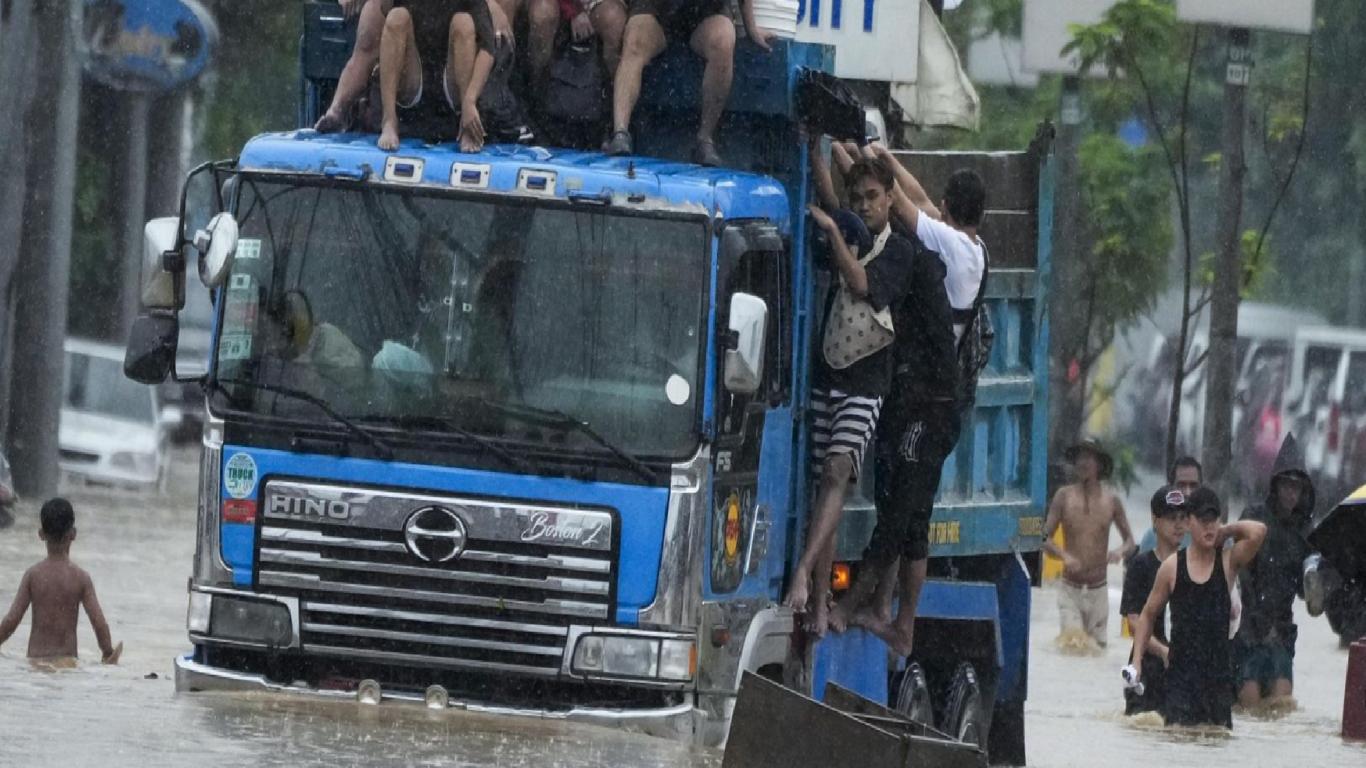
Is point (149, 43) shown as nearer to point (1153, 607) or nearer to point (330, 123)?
point (1153, 607)

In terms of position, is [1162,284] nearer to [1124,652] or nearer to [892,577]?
[1124,652]

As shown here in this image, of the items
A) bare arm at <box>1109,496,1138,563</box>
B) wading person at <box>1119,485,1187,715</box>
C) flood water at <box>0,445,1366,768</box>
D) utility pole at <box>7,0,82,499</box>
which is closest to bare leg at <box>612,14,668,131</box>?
flood water at <box>0,445,1366,768</box>

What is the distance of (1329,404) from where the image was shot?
141ft

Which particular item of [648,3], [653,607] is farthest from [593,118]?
[653,607]

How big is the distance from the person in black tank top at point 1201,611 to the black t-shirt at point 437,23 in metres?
5.82

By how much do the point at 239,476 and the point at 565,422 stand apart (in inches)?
43.6

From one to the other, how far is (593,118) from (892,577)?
85.1 inches

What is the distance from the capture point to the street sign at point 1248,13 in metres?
18.8

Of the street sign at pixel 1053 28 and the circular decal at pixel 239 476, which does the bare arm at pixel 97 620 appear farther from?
the street sign at pixel 1053 28

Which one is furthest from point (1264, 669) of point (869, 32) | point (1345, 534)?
point (869, 32)

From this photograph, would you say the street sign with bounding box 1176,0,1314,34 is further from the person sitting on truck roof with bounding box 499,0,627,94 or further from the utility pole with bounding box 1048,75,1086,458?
the person sitting on truck roof with bounding box 499,0,627,94

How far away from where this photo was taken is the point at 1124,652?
2206cm

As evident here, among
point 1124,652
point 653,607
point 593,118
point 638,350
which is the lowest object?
point 1124,652

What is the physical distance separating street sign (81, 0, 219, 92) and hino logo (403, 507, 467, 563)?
1963 cm
